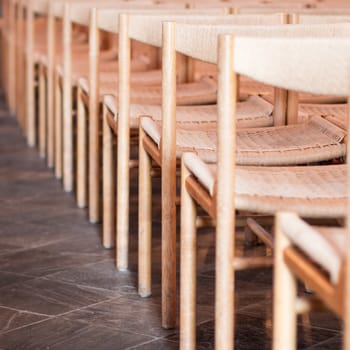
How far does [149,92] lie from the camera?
3.78 metres

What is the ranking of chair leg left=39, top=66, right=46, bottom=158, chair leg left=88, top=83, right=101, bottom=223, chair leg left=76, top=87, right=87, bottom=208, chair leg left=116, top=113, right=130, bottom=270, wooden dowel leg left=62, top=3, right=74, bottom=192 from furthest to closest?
chair leg left=39, top=66, right=46, bottom=158 → wooden dowel leg left=62, top=3, right=74, bottom=192 → chair leg left=76, top=87, right=87, bottom=208 → chair leg left=88, top=83, right=101, bottom=223 → chair leg left=116, top=113, right=130, bottom=270

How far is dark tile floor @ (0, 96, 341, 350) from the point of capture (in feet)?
8.50

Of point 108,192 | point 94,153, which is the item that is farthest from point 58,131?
point 108,192

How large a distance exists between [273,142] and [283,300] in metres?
1.03

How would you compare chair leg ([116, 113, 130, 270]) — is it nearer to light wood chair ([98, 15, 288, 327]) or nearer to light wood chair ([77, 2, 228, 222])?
light wood chair ([98, 15, 288, 327])

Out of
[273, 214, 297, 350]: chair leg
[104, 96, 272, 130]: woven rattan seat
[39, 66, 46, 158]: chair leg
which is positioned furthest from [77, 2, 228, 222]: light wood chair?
[273, 214, 297, 350]: chair leg

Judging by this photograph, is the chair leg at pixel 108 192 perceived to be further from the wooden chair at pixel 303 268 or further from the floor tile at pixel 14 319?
the wooden chair at pixel 303 268

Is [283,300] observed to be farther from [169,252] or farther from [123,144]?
[123,144]

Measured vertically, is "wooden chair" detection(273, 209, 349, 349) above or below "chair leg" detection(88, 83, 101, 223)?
above

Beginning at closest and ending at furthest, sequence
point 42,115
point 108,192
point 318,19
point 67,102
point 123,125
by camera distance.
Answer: point 318,19
point 123,125
point 108,192
point 67,102
point 42,115

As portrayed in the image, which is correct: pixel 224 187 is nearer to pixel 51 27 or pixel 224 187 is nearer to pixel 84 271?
pixel 84 271

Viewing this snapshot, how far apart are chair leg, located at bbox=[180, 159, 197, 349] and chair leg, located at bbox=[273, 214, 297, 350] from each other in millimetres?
594

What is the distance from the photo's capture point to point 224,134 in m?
1.95

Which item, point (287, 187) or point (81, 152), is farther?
point (81, 152)
